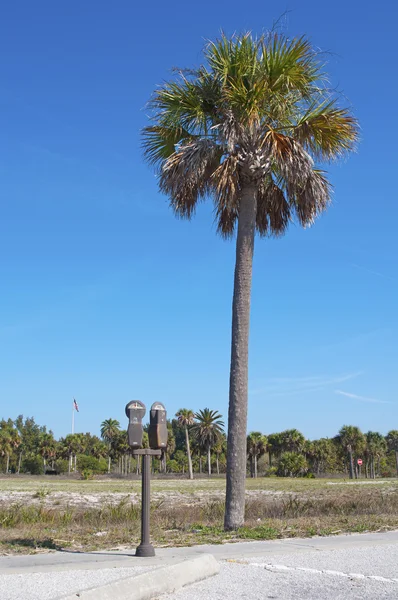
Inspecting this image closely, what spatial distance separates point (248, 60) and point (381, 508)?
35.1 feet

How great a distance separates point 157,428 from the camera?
361 inches

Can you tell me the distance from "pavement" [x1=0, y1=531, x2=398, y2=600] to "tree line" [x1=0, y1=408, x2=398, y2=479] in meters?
80.2

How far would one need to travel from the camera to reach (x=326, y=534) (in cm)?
1136

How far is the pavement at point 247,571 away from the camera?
21.4 ft

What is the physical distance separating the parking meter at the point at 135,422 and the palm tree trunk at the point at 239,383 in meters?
3.78

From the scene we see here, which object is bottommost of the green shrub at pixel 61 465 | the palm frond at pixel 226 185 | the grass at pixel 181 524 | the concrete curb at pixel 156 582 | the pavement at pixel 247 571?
the green shrub at pixel 61 465

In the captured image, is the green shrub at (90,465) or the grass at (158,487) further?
the green shrub at (90,465)

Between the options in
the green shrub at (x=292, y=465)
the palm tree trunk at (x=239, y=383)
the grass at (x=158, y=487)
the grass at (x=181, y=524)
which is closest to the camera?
the grass at (x=181, y=524)

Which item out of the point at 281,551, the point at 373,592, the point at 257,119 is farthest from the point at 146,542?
the point at 257,119

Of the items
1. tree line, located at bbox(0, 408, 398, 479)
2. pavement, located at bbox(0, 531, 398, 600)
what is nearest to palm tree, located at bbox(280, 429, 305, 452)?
tree line, located at bbox(0, 408, 398, 479)

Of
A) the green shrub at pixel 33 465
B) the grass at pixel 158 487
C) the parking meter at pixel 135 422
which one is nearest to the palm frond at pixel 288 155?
the parking meter at pixel 135 422

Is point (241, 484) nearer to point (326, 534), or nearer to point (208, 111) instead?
point (326, 534)

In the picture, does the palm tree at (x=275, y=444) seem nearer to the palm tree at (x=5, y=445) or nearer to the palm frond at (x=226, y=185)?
the palm tree at (x=5, y=445)

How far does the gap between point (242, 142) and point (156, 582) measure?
9.14 metres
